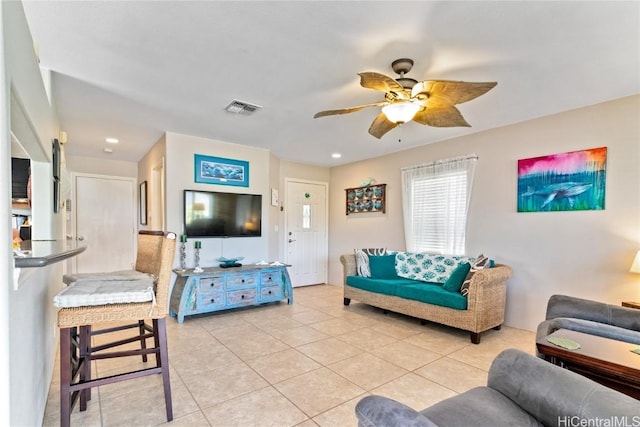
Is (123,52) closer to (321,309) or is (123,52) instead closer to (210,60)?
(210,60)

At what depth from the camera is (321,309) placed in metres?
4.37

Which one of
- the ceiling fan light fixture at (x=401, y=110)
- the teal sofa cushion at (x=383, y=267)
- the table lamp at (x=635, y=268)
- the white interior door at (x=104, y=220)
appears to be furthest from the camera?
the white interior door at (x=104, y=220)

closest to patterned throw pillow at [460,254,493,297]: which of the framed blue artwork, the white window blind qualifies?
the white window blind

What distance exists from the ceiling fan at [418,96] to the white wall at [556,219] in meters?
1.57

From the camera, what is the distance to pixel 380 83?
2.02 metres

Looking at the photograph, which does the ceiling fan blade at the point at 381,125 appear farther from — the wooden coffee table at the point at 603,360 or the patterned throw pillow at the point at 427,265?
the patterned throw pillow at the point at 427,265

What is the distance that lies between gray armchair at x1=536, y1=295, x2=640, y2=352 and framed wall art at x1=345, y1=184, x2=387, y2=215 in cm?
315

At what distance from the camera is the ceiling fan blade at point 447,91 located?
192 cm

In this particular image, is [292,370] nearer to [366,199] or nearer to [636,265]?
[636,265]

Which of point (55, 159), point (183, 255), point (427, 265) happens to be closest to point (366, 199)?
point (427, 265)

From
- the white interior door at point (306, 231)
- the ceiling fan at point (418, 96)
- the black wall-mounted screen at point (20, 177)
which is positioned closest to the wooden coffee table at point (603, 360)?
the ceiling fan at point (418, 96)

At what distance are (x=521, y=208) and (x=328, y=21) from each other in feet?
10.1

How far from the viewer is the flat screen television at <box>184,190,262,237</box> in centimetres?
412

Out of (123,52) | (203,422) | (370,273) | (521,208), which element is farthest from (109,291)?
(521,208)
